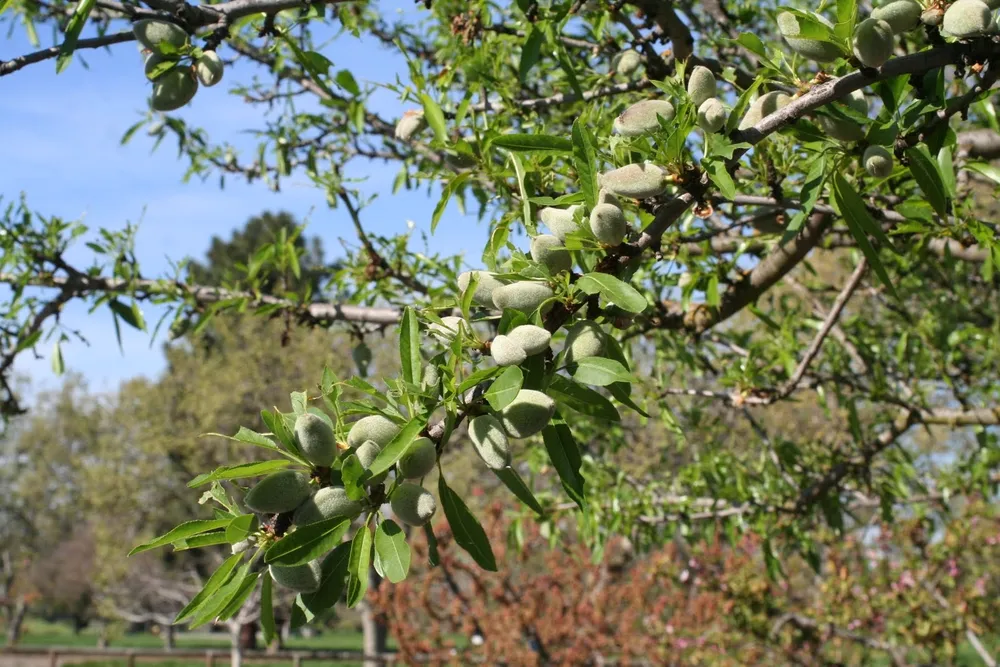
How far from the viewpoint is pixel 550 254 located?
0.95 metres

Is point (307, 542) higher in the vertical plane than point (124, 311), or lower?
lower

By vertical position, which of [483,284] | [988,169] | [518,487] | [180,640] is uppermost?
[988,169]

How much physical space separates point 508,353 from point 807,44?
560 mm

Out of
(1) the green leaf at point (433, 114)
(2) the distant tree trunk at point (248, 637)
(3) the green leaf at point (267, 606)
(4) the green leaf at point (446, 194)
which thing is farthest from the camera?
(2) the distant tree trunk at point (248, 637)

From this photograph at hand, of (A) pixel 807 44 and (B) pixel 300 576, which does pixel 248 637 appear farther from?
(A) pixel 807 44

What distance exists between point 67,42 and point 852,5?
111 centimetres

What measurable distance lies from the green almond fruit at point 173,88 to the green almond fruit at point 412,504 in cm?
95

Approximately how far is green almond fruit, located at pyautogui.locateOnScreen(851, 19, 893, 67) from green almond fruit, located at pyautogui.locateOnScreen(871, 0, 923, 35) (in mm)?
31

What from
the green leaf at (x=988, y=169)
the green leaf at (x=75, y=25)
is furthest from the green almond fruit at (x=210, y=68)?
the green leaf at (x=988, y=169)

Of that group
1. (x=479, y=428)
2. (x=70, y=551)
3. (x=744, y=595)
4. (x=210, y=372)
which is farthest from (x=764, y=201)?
(x=70, y=551)

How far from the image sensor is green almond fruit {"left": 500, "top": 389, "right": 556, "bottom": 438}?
844 mm

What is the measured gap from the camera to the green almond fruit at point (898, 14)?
1.00m

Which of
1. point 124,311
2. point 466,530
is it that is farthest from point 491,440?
point 124,311

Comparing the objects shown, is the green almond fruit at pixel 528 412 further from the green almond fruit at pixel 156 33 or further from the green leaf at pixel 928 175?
the green almond fruit at pixel 156 33
